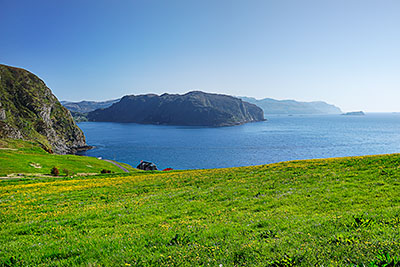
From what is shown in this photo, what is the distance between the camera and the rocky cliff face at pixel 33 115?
13125 centimetres

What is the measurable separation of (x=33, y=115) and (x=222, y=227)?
185 meters

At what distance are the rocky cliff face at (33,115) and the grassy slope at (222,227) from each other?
13273 cm

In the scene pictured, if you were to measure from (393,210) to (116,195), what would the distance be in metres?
20.3

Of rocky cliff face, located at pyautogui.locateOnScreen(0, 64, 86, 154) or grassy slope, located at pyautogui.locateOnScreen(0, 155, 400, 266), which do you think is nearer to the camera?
grassy slope, located at pyautogui.locateOnScreen(0, 155, 400, 266)

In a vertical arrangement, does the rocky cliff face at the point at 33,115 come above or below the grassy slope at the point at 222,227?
above

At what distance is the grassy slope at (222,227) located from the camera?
7480mm

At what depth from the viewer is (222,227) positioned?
1035cm

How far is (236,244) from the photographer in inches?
332

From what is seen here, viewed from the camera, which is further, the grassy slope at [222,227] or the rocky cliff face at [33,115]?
the rocky cliff face at [33,115]

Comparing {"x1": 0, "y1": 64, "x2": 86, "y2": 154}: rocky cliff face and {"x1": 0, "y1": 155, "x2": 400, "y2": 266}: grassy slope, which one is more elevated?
{"x1": 0, "y1": 64, "x2": 86, "y2": 154}: rocky cliff face

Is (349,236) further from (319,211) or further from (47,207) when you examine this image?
(47,207)

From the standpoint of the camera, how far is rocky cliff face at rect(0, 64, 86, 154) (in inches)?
5167

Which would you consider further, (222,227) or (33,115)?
(33,115)

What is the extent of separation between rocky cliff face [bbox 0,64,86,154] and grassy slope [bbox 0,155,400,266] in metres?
133
